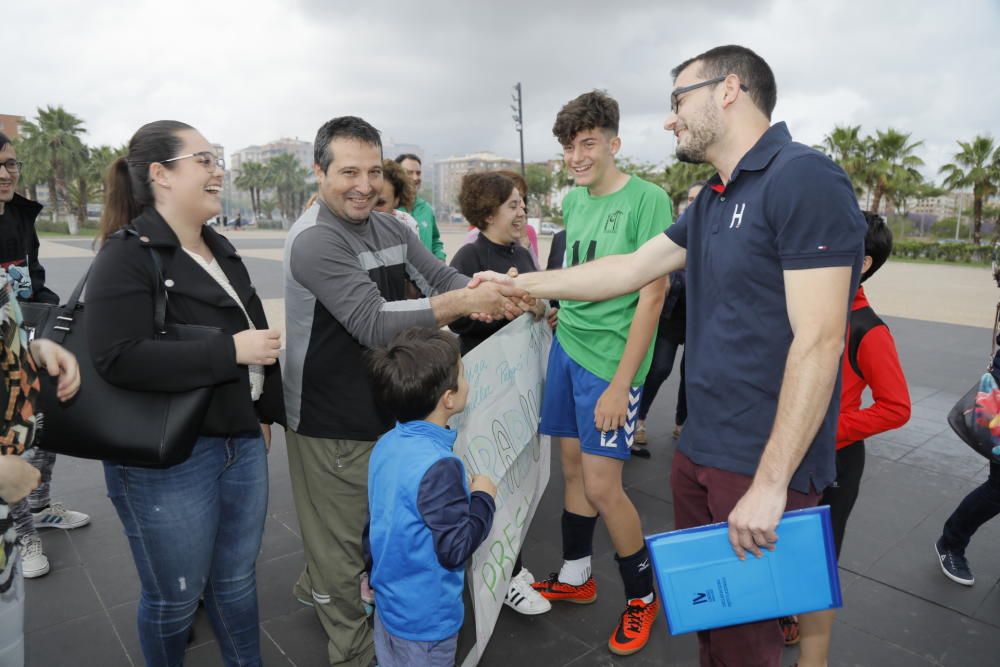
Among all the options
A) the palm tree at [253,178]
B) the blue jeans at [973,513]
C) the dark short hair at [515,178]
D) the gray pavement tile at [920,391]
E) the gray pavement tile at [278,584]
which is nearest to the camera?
the gray pavement tile at [278,584]

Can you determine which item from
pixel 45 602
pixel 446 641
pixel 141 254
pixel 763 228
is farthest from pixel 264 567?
pixel 763 228

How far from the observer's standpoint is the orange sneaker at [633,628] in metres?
2.60

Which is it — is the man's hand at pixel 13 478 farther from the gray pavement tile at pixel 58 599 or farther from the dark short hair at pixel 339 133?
the gray pavement tile at pixel 58 599

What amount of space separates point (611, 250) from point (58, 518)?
3.45m

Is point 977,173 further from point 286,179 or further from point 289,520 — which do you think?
point 286,179

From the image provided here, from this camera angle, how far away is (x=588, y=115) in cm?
274

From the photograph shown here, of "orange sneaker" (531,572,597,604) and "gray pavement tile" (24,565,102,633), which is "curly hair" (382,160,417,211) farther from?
"gray pavement tile" (24,565,102,633)

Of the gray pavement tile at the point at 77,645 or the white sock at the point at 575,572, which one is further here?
the white sock at the point at 575,572

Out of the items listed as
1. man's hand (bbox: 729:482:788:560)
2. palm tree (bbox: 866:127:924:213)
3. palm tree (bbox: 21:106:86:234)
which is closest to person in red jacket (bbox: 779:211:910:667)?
man's hand (bbox: 729:482:788:560)

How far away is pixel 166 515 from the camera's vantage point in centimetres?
193

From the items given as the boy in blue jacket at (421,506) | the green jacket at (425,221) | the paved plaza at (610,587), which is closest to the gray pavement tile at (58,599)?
the paved plaza at (610,587)

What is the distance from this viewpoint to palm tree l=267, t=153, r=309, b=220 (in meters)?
83.8

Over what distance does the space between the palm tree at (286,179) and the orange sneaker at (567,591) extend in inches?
3249

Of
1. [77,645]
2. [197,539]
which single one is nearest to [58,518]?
[77,645]
